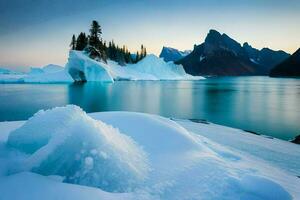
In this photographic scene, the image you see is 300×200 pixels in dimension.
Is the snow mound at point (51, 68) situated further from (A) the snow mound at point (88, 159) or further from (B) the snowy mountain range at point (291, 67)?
(B) the snowy mountain range at point (291, 67)

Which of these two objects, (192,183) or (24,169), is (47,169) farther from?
(192,183)

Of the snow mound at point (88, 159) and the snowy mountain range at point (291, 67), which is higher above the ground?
the snowy mountain range at point (291, 67)

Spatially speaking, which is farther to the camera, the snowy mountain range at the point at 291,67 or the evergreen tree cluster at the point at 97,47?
the snowy mountain range at the point at 291,67

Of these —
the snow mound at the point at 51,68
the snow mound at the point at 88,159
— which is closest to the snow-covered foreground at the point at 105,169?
the snow mound at the point at 88,159

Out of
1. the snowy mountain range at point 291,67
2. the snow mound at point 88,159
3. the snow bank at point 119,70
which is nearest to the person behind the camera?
the snow mound at point 88,159

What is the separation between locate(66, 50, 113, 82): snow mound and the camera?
71.7 m

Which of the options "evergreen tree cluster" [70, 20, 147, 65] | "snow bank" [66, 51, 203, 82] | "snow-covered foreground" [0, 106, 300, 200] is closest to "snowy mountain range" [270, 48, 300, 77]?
"snow bank" [66, 51, 203, 82]

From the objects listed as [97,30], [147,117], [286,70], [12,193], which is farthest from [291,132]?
[286,70]

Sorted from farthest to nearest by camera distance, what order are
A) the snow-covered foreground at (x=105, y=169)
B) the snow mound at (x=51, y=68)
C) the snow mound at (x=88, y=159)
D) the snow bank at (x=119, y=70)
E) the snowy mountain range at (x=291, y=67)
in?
the snowy mountain range at (x=291, y=67) < the snow mound at (x=51, y=68) < the snow bank at (x=119, y=70) < the snow mound at (x=88, y=159) < the snow-covered foreground at (x=105, y=169)

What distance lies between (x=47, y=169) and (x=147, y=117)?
3.88 metres

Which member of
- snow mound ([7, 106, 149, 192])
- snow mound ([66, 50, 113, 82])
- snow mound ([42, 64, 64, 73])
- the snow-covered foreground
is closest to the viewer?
the snow-covered foreground

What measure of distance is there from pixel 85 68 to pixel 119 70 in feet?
97.6

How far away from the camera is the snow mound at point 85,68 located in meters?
71.7

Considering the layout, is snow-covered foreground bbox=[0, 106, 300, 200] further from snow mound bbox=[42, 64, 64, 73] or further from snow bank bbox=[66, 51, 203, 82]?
snow mound bbox=[42, 64, 64, 73]
